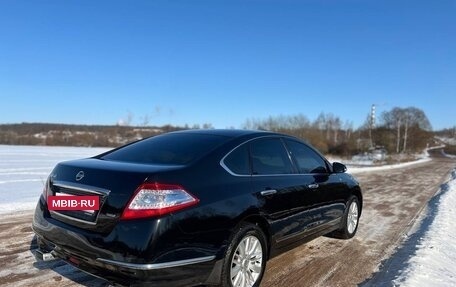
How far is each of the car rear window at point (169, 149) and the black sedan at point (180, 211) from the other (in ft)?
0.04

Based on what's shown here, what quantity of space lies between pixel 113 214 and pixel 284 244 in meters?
2.08

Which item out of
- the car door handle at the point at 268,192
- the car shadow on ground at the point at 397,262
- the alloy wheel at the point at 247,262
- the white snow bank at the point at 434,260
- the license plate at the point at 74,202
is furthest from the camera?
the car shadow on ground at the point at 397,262

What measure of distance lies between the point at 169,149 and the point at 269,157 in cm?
111

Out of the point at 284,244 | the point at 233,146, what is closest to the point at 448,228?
the point at 284,244

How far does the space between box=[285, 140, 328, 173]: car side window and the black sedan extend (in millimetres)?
242

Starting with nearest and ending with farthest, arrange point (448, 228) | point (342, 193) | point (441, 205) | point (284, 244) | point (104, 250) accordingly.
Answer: point (104, 250)
point (284, 244)
point (342, 193)
point (448, 228)
point (441, 205)

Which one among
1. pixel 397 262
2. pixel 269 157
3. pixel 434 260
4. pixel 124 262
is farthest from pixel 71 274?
pixel 434 260

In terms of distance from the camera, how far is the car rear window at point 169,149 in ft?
13.3

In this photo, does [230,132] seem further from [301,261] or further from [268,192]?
[301,261]

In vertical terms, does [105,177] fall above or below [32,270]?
above

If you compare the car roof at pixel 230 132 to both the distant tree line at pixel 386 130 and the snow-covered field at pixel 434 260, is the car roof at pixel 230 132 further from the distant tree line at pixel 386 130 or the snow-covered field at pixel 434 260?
→ the distant tree line at pixel 386 130

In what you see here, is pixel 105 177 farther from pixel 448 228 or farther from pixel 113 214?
pixel 448 228

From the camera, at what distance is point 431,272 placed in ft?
16.3

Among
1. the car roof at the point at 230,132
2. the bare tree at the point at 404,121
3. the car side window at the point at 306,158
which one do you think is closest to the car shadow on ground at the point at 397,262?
the car side window at the point at 306,158
